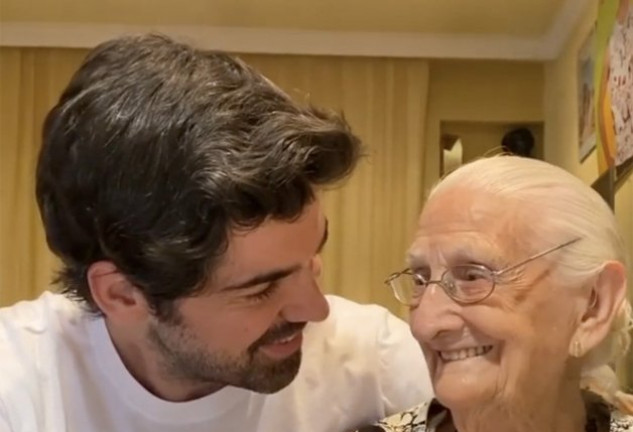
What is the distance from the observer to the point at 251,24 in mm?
3855

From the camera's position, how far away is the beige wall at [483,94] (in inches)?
159

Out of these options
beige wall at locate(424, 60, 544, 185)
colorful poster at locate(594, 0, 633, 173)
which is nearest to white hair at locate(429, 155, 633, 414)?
colorful poster at locate(594, 0, 633, 173)

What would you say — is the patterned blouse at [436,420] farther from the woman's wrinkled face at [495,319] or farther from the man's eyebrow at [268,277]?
the man's eyebrow at [268,277]

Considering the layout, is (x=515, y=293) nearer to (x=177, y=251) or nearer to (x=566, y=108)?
(x=177, y=251)

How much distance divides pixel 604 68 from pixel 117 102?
1753 millimetres

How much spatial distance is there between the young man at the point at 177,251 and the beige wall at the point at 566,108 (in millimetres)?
1734

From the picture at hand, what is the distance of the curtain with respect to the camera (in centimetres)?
390

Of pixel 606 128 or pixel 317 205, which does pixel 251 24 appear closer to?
pixel 606 128

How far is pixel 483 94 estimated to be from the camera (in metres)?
4.06

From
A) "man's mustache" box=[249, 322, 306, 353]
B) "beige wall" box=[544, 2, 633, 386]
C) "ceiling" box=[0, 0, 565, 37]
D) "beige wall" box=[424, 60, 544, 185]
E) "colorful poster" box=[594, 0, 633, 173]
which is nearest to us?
"man's mustache" box=[249, 322, 306, 353]

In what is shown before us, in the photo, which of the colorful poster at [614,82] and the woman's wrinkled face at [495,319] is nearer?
the woman's wrinkled face at [495,319]

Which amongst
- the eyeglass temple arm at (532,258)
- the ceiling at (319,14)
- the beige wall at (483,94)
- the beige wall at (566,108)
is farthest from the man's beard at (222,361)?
the beige wall at (483,94)

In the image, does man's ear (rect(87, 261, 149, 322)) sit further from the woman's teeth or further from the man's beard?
the woman's teeth

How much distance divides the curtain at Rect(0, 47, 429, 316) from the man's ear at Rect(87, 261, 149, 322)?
2.25 meters
